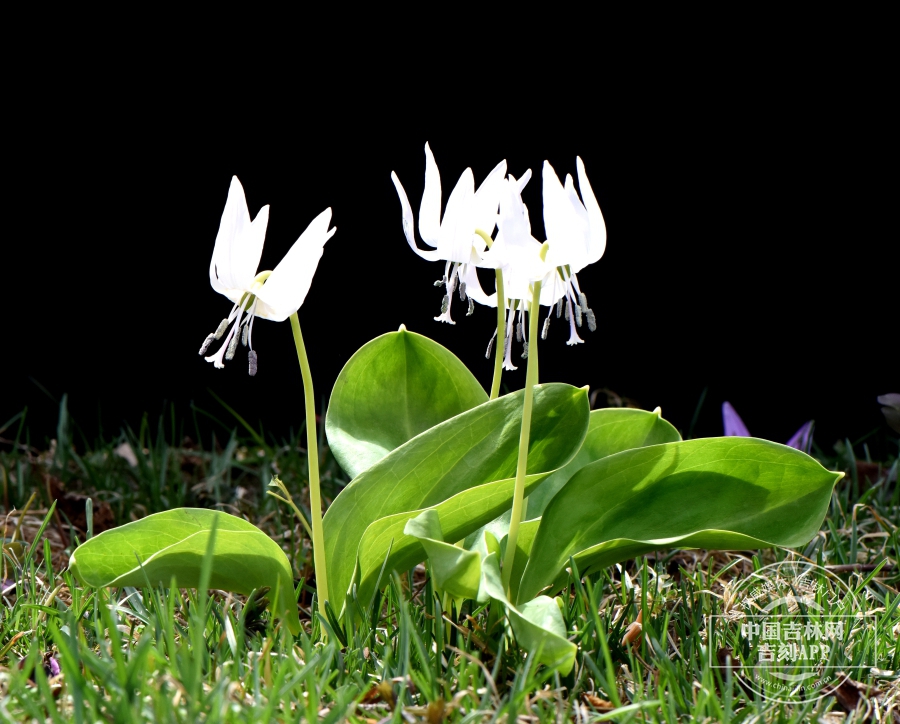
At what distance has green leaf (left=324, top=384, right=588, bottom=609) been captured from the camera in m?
1.43

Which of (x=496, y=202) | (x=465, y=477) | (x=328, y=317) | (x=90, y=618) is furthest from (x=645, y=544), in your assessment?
(x=328, y=317)

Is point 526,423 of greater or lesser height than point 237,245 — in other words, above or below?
below

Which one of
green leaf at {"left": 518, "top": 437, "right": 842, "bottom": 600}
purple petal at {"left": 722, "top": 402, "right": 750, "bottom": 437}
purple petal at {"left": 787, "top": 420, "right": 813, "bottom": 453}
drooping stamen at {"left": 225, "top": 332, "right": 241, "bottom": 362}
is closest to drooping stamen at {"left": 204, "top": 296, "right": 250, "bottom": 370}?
drooping stamen at {"left": 225, "top": 332, "right": 241, "bottom": 362}

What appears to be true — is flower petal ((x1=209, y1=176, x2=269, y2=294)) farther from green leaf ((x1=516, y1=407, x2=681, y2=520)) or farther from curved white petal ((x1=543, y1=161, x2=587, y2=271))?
green leaf ((x1=516, y1=407, x2=681, y2=520))

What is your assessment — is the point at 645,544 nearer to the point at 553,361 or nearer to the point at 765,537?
the point at 765,537

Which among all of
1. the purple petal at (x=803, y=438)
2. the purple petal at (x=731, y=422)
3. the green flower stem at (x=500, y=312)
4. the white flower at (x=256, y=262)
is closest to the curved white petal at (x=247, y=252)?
the white flower at (x=256, y=262)

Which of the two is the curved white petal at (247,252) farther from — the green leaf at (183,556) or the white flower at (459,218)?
the green leaf at (183,556)

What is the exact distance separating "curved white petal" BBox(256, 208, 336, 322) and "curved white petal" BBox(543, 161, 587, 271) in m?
0.30

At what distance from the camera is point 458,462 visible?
1459 millimetres

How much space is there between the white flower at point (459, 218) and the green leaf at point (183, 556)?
18.3 inches

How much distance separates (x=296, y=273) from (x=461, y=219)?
250 millimetres

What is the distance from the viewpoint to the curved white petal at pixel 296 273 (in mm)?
1255

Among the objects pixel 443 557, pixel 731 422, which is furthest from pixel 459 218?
pixel 731 422

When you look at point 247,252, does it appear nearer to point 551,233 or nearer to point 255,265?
point 255,265
